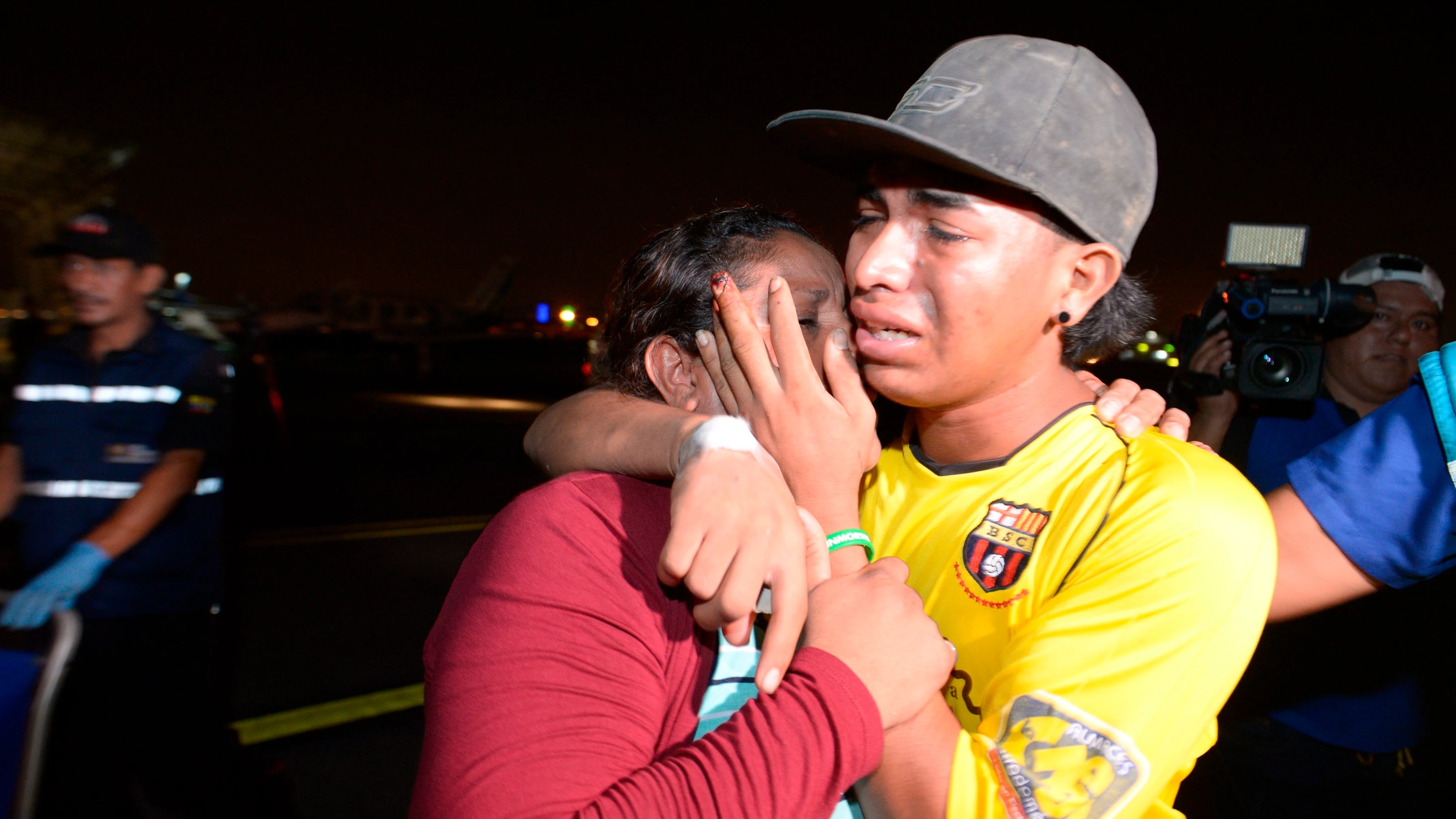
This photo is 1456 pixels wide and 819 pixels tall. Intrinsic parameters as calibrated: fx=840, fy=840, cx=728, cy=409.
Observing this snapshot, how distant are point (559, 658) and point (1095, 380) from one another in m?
1.39

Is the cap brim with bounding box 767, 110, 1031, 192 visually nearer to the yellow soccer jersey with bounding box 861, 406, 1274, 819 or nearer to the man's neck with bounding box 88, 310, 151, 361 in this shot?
the yellow soccer jersey with bounding box 861, 406, 1274, 819

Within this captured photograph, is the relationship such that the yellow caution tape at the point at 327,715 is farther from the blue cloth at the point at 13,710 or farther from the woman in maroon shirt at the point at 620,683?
the woman in maroon shirt at the point at 620,683

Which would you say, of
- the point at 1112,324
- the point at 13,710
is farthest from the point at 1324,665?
the point at 13,710

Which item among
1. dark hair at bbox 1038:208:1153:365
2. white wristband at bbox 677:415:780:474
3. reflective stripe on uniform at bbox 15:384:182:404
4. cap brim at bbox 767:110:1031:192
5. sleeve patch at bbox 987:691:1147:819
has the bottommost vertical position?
reflective stripe on uniform at bbox 15:384:182:404

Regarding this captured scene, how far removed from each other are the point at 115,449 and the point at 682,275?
97.7 inches

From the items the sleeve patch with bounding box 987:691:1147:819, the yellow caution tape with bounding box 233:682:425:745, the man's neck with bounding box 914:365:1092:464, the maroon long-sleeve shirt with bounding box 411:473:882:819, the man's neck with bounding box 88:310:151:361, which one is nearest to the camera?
the maroon long-sleeve shirt with bounding box 411:473:882:819

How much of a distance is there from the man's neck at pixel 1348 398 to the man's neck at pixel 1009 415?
7.14ft

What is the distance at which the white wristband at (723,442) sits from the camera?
47.5 inches

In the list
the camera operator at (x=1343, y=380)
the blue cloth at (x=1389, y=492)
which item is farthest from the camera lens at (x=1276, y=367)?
the blue cloth at (x=1389, y=492)

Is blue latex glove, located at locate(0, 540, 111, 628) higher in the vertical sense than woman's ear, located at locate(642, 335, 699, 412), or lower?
lower

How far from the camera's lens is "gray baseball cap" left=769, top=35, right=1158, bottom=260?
1.33 m

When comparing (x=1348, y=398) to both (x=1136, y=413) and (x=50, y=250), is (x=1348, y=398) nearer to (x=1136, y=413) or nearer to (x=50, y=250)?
(x=1136, y=413)

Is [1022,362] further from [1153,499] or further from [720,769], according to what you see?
[720,769]

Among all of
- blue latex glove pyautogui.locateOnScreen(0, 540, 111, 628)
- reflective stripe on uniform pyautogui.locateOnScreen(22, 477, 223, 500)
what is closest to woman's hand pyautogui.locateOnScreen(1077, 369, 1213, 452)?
blue latex glove pyautogui.locateOnScreen(0, 540, 111, 628)
